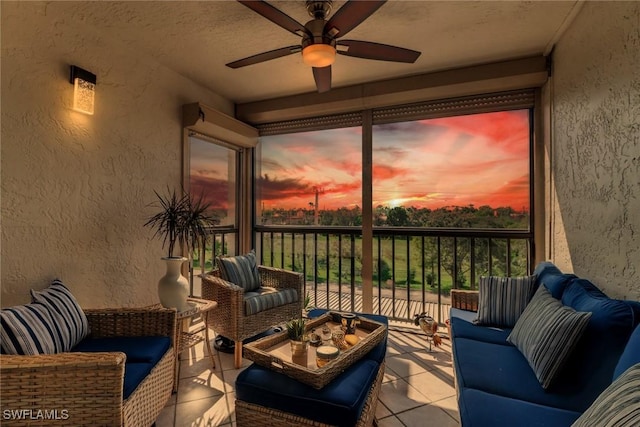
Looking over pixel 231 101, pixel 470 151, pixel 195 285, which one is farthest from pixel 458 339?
pixel 231 101

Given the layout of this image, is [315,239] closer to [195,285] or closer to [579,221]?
[195,285]

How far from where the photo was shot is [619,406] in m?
0.78

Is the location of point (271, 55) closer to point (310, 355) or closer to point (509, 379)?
point (310, 355)

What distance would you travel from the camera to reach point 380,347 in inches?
70.7

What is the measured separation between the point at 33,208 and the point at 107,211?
0.47 metres

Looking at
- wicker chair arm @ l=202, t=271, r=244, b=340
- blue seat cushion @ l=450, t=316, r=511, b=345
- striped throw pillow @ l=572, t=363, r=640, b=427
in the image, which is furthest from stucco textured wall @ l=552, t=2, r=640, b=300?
wicker chair arm @ l=202, t=271, r=244, b=340

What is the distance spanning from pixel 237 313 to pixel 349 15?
6.93 ft

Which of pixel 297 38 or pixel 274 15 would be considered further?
pixel 297 38

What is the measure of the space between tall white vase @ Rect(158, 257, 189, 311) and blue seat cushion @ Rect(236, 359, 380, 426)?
983mm

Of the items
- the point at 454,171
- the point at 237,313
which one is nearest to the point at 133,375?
the point at 237,313

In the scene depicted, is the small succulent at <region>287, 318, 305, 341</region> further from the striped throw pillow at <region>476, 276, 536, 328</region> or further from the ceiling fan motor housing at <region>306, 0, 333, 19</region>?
the ceiling fan motor housing at <region>306, 0, 333, 19</region>

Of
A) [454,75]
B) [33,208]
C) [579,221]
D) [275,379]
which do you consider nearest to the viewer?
[275,379]

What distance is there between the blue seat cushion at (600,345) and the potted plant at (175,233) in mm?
2237

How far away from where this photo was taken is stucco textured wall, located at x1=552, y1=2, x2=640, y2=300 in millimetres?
1544
